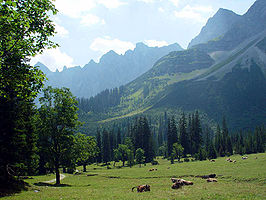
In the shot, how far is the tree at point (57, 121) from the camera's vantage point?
37.3 meters

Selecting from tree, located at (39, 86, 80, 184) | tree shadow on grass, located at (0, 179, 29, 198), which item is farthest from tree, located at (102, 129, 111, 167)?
tree shadow on grass, located at (0, 179, 29, 198)

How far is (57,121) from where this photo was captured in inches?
1476

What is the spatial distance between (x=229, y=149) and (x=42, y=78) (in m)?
117

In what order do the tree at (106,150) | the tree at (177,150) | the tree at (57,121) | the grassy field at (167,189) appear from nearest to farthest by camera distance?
the grassy field at (167,189), the tree at (57,121), the tree at (177,150), the tree at (106,150)

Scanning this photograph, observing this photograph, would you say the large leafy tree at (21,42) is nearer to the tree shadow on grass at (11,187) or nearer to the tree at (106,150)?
the tree shadow on grass at (11,187)

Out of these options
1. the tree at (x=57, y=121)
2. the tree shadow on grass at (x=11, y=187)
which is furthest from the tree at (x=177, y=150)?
the tree shadow on grass at (x=11, y=187)

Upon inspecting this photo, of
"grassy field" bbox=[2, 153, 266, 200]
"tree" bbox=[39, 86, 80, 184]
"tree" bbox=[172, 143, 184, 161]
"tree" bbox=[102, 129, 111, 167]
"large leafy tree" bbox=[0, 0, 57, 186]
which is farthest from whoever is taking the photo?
"tree" bbox=[102, 129, 111, 167]

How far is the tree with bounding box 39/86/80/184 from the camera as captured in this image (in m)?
37.3

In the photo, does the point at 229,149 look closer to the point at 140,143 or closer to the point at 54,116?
the point at 140,143

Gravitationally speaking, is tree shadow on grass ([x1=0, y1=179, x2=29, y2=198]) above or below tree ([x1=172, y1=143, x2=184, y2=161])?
above

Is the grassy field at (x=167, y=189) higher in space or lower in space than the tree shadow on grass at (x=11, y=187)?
lower

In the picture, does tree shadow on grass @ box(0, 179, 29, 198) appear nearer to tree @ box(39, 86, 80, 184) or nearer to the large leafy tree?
tree @ box(39, 86, 80, 184)

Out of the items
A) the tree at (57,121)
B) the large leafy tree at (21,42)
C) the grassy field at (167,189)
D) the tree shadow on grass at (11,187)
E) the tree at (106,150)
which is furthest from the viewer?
the tree at (106,150)

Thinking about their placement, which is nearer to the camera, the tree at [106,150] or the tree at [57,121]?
the tree at [57,121]
